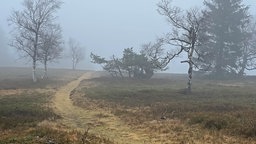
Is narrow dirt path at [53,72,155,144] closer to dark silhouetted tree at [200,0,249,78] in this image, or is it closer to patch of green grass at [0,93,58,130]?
patch of green grass at [0,93,58,130]

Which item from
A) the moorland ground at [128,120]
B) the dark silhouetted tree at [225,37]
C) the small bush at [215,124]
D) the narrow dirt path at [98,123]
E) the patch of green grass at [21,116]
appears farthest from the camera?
the dark silhouetted tree at [225,37]

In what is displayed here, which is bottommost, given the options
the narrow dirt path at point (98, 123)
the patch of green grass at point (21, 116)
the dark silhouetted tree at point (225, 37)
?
the narrow dirt path at point (98, 123)

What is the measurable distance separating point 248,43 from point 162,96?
38.5 metres

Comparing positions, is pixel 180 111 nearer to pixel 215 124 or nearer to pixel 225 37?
pixel 215 124

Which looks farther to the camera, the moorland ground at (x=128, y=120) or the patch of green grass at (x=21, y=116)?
the patch of green grass at (x=21, y=116)

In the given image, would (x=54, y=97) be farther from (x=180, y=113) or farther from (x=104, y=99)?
(x=180, y=113)

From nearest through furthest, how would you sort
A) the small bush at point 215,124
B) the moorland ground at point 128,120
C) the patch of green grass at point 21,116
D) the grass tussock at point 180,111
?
the moorland ground at point 128,120 → the grass tussock at point 180,111 → the small bush at point 215,124 → the patch of green grass at point 21,116

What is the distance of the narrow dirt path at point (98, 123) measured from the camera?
59.3ft

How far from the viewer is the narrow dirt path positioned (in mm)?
18062

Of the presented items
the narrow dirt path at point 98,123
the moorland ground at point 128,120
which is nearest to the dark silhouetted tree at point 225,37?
the moorland ground at point 128,120

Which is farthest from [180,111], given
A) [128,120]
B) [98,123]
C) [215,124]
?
[98,123]

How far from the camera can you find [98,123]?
22.1 metres

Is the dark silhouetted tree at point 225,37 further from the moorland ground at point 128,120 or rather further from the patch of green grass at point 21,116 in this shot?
the patch of green grass at point 21,116

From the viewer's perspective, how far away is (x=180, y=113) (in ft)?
78.7
